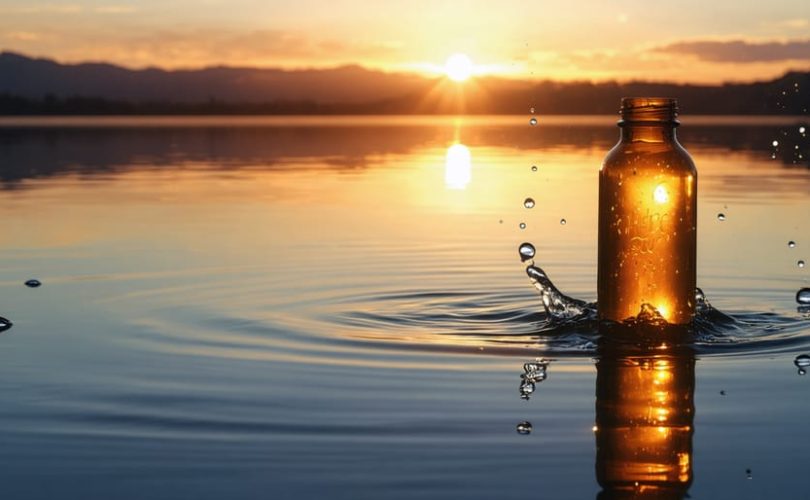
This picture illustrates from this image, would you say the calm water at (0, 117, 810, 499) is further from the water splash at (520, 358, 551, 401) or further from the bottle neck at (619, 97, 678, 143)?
the bottle neck at (619, 97, 678, 143)

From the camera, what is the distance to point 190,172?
17.7 metres

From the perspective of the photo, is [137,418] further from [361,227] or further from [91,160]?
[91,160]

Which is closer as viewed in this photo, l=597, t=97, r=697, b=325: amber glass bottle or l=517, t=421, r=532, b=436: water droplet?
l=517, t=421, r=532, b=436: water droplet

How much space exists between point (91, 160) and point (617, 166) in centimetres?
1833

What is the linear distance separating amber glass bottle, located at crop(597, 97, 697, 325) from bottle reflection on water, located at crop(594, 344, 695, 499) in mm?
242

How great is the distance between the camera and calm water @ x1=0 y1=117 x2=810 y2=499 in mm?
2580

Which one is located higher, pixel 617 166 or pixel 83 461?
pixel 617 166

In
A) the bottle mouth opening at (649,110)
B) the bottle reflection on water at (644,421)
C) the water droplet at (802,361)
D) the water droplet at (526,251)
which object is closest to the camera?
the bottle reflection on water at (644,421)

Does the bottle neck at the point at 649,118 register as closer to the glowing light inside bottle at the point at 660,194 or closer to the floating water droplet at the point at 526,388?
the glowing light inside bottle at the point at 660,194

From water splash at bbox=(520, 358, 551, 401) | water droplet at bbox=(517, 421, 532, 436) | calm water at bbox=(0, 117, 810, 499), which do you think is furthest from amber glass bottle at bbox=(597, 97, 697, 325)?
water droplet at bbox=(517, 421, 532, 436)

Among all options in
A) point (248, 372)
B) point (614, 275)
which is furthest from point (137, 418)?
point (614, 275)

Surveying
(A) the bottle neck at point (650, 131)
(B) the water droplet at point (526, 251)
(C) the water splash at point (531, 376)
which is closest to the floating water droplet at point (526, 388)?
(C) the water splash at point (531, 376)

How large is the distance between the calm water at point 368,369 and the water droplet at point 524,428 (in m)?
0.03

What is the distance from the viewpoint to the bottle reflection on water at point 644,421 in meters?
2.45
